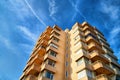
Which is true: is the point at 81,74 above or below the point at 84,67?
below

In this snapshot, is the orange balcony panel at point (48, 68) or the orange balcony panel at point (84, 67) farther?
the orange balcony panel at point (48, 68)

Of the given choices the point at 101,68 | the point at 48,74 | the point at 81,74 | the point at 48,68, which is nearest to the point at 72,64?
the point at 81,74

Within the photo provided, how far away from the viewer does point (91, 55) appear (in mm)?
26734

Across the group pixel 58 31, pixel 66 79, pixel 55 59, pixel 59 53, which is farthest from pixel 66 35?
pixel 66 79

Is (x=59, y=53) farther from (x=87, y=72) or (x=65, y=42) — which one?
(x=87, y=72)

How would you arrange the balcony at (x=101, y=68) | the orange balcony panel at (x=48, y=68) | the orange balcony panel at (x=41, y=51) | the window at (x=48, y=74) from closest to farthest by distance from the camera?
the balcony at (x=101, y=68)
the window at (x=48, y=74)
the orange balcony panel at (x=48, y=68)
the orange balcony panel at (x=41, y=51)

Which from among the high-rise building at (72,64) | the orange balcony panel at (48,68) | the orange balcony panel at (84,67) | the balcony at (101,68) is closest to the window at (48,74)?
the high-rise building at (72,64)

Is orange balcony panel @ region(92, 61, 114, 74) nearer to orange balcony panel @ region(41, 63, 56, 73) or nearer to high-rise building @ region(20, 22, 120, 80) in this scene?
high-rise building @ region(20, 22, 120, 80)

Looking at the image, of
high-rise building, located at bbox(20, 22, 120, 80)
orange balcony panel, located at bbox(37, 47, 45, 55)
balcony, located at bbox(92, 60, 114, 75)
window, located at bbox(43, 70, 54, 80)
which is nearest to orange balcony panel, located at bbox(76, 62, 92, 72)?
high-rise building, located at bbox(20, 22, 120, 80)

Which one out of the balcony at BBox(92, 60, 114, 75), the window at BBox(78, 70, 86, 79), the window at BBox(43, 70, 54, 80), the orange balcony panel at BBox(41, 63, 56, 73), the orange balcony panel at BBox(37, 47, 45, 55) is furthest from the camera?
the orange balcony panel at BBox(37, 47, 45, 55)

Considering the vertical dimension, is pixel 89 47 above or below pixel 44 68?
above

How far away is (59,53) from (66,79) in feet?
26.4

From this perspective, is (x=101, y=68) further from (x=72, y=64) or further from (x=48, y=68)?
(x=48, y=68)

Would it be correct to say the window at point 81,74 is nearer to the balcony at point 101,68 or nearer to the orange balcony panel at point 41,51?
the balcony at point 101,68
